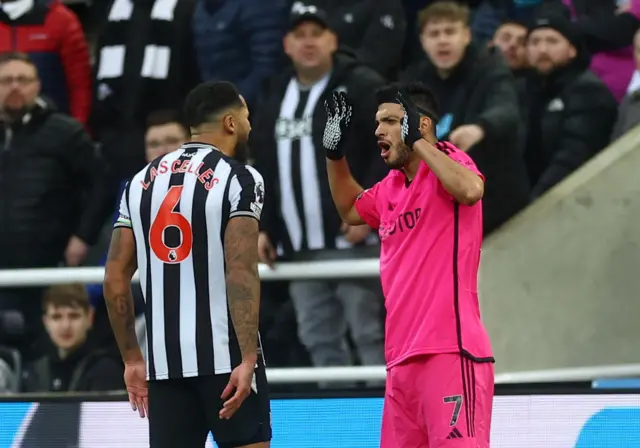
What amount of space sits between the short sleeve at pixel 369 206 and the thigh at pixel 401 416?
0.72 m

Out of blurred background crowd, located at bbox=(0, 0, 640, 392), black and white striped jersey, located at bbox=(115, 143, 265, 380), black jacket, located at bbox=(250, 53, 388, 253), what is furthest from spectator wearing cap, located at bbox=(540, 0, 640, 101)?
black and white striped jersey, located at bbox=(115, 143, 265, 380)

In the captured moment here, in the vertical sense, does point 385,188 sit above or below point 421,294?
above

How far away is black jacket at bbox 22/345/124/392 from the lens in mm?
7762

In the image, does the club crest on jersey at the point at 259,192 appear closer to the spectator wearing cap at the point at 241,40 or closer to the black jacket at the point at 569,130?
the black jacket at the point at 569,130

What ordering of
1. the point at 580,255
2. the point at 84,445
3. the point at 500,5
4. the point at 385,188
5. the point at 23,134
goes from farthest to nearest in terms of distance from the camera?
the point at 500,5
the point at 23,134
the point at 580,255
the point at 84,445
the point at 385,188

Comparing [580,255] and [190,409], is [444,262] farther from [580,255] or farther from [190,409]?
[580,255]

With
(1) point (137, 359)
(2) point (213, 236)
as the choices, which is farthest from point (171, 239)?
(1) point (137, 359)

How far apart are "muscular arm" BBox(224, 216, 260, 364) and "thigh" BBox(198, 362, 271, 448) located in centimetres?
14

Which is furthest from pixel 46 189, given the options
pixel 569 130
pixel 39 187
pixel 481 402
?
pixel 481 402

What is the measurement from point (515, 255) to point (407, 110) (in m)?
2.33

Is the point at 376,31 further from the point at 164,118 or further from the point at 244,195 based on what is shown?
the point at 244,195

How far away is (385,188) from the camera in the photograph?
5809 millimetres

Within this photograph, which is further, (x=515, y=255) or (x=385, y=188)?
(x=515, y=255)

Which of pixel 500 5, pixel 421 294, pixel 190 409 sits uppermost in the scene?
pixel 500 5
